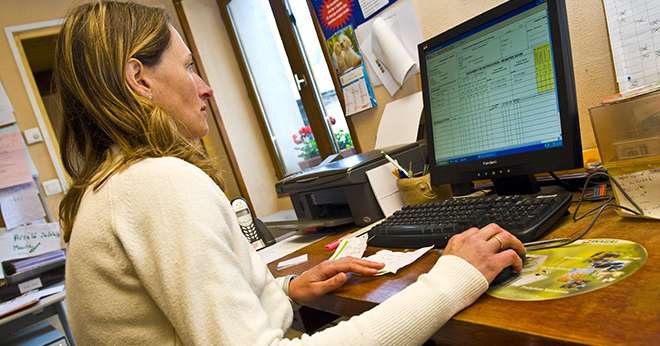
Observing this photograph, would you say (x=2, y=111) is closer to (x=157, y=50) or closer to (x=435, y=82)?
(x=157, y=50)

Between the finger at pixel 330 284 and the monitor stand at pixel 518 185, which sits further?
the monitor stand at pixel 518 185

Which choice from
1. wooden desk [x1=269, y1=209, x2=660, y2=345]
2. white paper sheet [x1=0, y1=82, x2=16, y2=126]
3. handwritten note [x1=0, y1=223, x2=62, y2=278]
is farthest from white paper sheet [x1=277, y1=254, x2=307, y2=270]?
white paper sheet [x1=0, y1=82, x2=16, y2=126]

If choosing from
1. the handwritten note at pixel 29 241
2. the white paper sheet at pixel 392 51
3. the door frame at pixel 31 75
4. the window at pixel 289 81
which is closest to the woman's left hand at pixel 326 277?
the white paper sheet at pixel 392 51

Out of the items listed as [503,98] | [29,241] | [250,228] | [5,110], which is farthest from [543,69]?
[5,110]

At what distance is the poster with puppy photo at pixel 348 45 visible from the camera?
1.63 meters

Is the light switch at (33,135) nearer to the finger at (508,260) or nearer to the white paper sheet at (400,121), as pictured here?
the white paper sheet at (400,121)

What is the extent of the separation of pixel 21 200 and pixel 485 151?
283cm

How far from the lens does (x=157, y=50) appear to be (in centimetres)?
79

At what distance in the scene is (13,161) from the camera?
2.74m

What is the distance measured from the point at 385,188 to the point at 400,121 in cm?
35

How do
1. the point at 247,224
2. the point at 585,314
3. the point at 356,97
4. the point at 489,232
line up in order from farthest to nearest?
the point at 356,97 → the point at 247,224 → the point at 489,232 → the point at 585,314

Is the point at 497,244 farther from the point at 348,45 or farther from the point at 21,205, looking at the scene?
the point at 21,205

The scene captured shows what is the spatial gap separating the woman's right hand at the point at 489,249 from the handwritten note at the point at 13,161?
9.47ft

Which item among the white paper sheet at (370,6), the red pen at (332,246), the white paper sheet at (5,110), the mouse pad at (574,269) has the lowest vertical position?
the red pen at (332,246)
